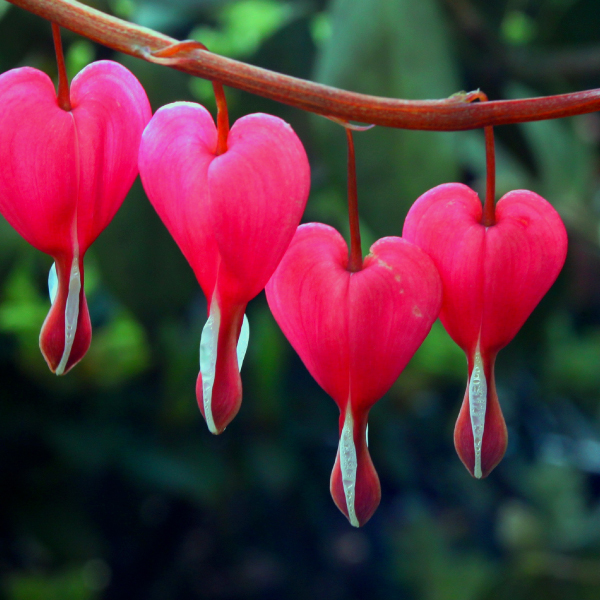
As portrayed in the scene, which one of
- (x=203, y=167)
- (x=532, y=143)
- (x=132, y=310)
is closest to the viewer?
(x=203, y=167)

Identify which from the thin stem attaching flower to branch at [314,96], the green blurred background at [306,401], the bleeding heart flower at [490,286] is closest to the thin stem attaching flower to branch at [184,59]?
the thin stem attaching flower to branch at [314,96]

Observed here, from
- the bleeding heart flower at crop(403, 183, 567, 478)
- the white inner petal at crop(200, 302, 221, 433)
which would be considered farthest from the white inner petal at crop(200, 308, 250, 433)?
the bleeding heart flower at crop(403, 183, 567, 478)

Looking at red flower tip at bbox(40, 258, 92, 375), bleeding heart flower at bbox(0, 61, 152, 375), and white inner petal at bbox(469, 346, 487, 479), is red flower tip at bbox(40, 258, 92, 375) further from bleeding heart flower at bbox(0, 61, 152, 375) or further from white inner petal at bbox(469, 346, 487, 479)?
white inner petal at bbox(469, 346, 487, 479)

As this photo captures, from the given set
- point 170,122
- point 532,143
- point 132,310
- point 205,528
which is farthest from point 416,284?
point 205,528

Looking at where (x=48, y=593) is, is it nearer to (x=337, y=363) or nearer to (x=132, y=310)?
(x=132, y=310)

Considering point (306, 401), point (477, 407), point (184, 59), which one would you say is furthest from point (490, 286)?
point (306, 401)

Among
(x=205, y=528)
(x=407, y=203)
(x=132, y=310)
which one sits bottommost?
(x=205, y=528)
